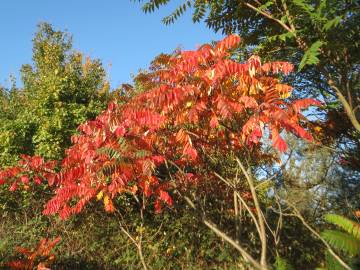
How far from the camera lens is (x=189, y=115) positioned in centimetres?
441

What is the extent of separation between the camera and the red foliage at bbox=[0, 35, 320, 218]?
443 cm

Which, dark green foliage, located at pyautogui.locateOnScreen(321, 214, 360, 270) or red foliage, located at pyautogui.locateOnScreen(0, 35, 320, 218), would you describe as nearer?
red foliage, located at pyautogui.locateOnScreen(0, 35, 320, 218)

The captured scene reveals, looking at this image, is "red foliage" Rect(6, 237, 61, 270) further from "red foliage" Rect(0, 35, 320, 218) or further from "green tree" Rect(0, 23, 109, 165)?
"green tree" Rect(0, 23, 109, 165)

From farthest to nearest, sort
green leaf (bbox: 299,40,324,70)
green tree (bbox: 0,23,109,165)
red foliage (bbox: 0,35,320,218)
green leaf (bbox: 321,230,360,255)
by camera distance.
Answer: green tree (bbox: 0,23,109,165), green leaf (bbox: 299,40,324,70), green leaf (bbox: 321,230,360,255), red foliage (bbox: 0,35,320,218)

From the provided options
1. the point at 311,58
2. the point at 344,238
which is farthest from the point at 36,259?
the point at 311,58

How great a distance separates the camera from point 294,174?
1298 centimetres

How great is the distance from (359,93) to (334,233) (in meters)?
4.20

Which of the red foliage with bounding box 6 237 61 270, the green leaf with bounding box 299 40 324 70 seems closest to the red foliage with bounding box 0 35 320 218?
the green leaf with bounding box 299 40 324 70

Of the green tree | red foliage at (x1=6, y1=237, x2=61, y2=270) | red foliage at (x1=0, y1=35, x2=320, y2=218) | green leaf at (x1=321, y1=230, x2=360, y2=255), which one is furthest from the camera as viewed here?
the green tree

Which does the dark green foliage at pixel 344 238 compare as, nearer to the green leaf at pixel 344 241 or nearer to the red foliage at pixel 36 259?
the green leaf at pixel 344 241

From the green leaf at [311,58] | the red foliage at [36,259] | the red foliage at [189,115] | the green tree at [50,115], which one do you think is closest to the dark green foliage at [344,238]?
the red foliage at [189,115]

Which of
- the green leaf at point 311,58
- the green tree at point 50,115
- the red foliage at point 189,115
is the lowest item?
the red foliage at point 189,115

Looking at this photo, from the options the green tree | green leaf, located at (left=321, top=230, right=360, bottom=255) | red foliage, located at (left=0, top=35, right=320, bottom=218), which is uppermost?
the green tree

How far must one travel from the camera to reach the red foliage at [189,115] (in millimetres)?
4426
